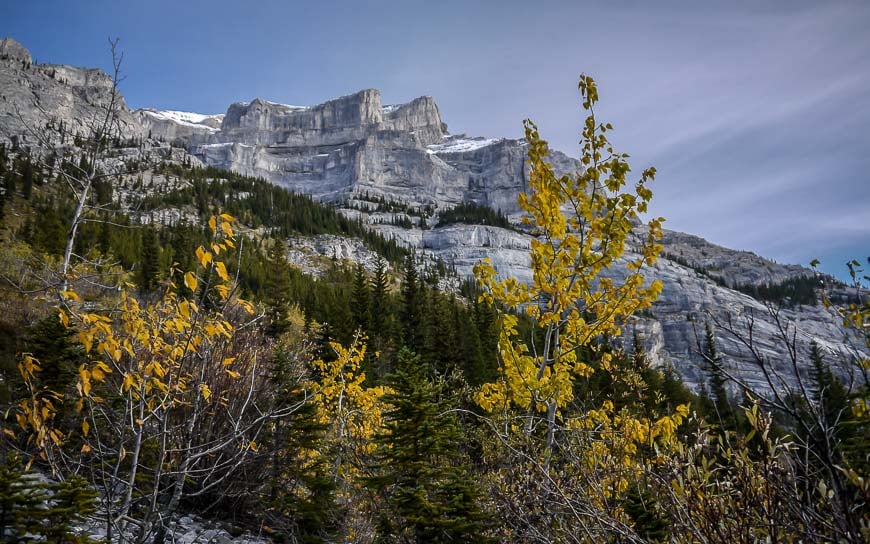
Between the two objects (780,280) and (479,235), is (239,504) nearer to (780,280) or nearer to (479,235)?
(479,235)

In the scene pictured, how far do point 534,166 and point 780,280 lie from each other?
22012 cm

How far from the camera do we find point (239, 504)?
10.9m

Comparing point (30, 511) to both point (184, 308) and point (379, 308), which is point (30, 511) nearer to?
point (184, 308)

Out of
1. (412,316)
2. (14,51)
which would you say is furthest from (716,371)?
(14,51)

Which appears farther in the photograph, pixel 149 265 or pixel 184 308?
pixel 149 265

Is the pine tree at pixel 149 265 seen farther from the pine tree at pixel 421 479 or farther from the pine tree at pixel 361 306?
the pine tree at pixel 421 479

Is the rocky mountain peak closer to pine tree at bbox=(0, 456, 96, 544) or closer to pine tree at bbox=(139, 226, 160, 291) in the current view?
pine tree at bbox=(139, 226, 160, 291)

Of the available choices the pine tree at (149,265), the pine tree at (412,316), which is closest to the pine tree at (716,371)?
the pine tree at (412,316)

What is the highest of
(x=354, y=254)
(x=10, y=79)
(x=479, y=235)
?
(x=10, y=79)

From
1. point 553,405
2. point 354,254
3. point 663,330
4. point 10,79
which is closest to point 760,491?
point 553,405

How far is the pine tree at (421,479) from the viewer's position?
795cm

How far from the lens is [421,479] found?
896cm

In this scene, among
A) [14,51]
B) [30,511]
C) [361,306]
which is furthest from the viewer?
[14,51]

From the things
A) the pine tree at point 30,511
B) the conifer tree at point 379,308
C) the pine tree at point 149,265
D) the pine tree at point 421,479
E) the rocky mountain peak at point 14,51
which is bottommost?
the pine tree at point 421,479
